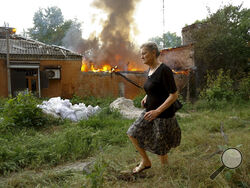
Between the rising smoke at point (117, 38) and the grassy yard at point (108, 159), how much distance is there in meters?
10.7

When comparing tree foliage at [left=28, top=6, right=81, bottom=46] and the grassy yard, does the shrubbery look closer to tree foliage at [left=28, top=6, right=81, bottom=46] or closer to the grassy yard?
the grassy yard

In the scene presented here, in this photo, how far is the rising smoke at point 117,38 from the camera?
16688 millimetres

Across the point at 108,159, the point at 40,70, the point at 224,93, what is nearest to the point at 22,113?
the point at 108,159

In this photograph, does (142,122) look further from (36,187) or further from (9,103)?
(9,103)

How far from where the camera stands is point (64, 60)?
1378 centimetres

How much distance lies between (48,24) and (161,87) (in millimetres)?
35863

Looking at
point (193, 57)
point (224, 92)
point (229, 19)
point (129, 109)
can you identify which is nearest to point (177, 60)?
point (193, 57)

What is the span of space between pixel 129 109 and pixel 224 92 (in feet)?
14.9

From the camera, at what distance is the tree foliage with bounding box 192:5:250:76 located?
42.8ft

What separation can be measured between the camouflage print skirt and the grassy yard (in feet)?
1.12

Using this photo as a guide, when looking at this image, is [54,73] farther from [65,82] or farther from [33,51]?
[33,51]

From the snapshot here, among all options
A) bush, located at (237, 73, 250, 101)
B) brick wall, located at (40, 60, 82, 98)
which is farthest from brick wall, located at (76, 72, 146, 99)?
bush, located at (237, 73, 250, 101)

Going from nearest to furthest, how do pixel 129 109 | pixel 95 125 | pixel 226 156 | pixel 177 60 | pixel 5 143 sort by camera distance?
1. pixel 226 156
2. pixel 5 143
3. pixel 95 125
4. pixel 129 109
5. pixel 177 60

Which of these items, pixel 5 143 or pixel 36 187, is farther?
pixel 5 143
